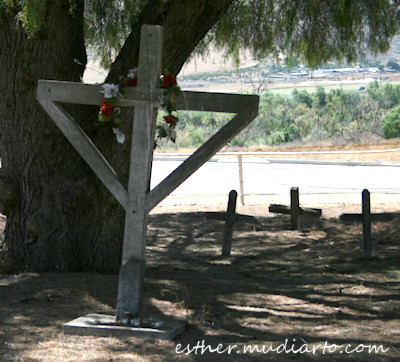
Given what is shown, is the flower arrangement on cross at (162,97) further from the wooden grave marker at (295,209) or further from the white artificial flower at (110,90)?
the wooden grave marker at (295,209)

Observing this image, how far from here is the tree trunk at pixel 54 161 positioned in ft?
21.3

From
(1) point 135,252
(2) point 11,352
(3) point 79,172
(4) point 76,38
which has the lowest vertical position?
(2) point 11,352

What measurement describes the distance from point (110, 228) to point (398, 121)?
26159 millimetres

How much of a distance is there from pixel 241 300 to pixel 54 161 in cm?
235

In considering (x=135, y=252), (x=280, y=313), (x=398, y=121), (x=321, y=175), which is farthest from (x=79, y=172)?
(x=398, y=121)

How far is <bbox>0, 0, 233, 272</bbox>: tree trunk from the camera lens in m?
6.50

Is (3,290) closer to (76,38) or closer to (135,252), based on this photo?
(135,252)

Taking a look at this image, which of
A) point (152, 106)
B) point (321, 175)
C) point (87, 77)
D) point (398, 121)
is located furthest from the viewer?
point (87, 77)

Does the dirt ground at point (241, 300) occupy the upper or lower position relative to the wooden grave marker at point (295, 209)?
lower

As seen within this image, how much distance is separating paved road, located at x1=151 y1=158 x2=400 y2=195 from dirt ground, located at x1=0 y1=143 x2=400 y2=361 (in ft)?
17.0

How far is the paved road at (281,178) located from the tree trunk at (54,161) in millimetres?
8020

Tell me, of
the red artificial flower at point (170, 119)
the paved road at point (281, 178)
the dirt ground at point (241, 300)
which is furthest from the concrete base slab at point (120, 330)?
the paved road at point (281, 178)

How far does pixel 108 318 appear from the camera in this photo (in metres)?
4.73

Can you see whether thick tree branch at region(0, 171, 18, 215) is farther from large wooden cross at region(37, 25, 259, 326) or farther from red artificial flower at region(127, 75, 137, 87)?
red artificial flower at region(127, 75, 137, 87)
